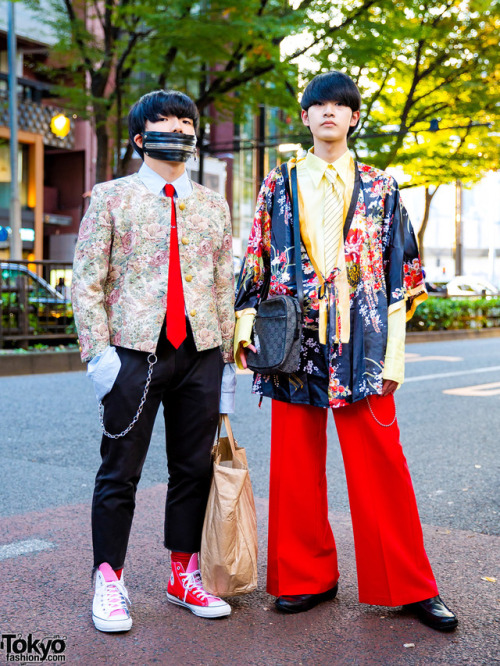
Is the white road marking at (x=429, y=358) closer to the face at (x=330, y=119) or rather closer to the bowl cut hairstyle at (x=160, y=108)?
the face at (x=330, y=119)

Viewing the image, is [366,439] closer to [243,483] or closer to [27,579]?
[243,483]

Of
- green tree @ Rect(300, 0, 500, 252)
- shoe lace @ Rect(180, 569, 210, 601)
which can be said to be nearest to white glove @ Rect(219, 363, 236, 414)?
shoe lace @ Rect(180, 569, 210, 601)

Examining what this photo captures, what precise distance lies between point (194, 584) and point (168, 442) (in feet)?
1.70

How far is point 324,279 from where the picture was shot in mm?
2998

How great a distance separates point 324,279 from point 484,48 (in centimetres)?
1687

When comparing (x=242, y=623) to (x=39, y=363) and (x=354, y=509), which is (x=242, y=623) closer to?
(x=354, y=509)

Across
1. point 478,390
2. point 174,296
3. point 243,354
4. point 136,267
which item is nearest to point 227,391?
point 243,354

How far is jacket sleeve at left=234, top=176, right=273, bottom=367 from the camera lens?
10.3ft

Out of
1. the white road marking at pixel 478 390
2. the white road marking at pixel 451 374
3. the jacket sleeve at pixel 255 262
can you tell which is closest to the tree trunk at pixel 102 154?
the white road marking at pixel 451 374

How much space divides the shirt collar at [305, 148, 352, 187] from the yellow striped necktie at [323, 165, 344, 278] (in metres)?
0.03

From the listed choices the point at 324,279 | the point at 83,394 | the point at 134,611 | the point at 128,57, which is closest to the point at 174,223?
the point at 324,279

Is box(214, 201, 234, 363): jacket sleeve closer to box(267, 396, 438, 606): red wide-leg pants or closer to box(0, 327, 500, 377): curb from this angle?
box(267, 396, 438, 606): red wide-leg pants

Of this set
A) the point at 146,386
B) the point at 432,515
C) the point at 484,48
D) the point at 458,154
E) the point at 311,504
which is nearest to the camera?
the point at 146,386

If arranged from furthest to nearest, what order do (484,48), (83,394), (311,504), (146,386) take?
(484,48), (83,394), (311,504), (146,386)
